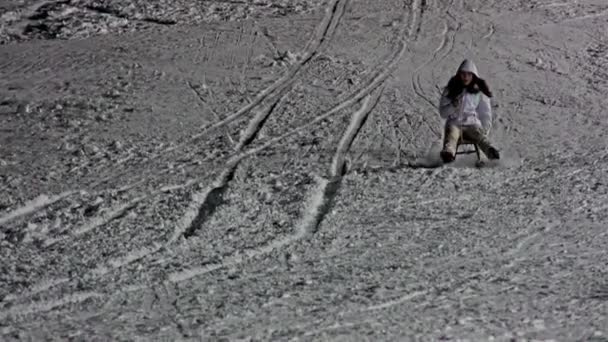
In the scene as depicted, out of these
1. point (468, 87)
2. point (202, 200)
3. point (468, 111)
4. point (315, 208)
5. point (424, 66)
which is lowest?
point (424, 66)

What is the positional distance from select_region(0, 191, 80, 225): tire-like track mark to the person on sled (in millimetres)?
4194

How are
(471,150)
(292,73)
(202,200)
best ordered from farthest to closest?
1. (292,73)
2. (471,150)
3. (202,200)

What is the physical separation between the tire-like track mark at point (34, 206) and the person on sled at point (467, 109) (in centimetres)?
419

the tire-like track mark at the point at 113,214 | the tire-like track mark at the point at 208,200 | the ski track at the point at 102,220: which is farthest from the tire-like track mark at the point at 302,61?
the ski track at the point at 102,220

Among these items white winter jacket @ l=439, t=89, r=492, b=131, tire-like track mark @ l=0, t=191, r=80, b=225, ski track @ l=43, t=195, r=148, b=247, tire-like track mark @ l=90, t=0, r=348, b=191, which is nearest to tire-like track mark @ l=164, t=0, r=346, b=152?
tire-like track mark @ l=90, t=0, r=348, b=191

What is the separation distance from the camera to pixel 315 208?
31.0ft

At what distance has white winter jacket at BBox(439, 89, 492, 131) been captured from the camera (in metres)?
11.2

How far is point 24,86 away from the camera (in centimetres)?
1447

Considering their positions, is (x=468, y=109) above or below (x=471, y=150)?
above

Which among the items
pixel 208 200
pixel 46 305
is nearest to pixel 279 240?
pixel 208 200

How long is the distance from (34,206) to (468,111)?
4.91 m

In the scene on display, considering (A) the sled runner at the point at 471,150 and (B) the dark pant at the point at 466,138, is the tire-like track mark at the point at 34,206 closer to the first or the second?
(B) the dark pant at the point at 466,138

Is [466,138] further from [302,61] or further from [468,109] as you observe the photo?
[302,61]

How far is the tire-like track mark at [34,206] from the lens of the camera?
9.65m
